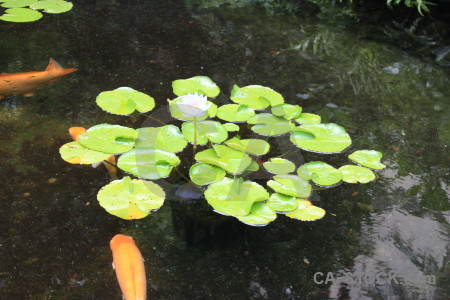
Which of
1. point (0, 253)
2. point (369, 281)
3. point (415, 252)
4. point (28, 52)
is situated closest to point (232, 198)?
point (369, 281)

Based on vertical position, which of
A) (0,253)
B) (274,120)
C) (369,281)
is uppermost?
(274,120)

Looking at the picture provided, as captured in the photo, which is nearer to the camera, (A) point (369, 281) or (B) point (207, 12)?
(A) point (369, 281)

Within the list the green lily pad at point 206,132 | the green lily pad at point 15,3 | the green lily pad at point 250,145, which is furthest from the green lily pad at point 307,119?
the green lily pad at point 15,3

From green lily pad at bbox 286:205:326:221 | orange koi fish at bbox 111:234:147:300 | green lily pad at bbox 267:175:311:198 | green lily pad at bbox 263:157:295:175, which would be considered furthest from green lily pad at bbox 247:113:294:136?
orange koi fish at bbox 111:234:147:300

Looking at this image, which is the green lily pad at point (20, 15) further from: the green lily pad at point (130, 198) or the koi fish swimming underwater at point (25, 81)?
the green lily pad at point (130, 198)

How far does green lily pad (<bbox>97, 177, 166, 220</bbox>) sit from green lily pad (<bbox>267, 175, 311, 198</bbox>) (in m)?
0.36

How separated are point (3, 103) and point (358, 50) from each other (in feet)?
5.84

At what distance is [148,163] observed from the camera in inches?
59.4

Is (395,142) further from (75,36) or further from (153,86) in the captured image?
(75,36)

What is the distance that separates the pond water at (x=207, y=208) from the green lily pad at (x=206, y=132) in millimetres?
248

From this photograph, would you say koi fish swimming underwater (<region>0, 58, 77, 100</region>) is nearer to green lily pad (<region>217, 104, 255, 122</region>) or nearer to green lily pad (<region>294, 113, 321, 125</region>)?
green lily pad (<region>217, 104, 255, 122</region>)

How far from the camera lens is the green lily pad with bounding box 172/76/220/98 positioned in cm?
184

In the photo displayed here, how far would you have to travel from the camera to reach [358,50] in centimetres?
248

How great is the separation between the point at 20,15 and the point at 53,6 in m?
0.21
